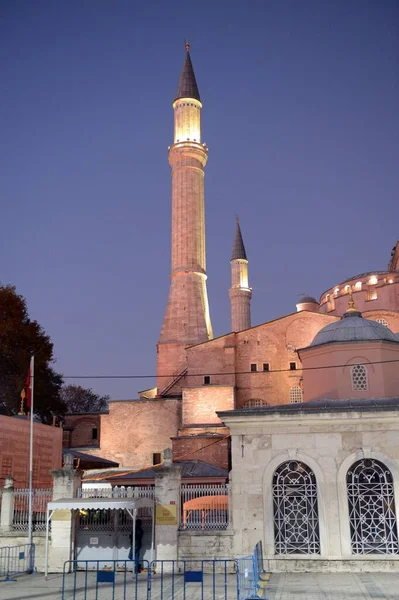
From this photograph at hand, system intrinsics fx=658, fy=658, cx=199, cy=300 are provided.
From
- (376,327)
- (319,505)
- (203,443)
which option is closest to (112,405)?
(203,443)

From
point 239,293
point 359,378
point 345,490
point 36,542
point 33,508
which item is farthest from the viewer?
point 239,293

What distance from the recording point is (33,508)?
17.7 metres

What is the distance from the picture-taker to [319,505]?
15555 mm

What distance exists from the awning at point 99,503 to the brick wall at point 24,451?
269 inches

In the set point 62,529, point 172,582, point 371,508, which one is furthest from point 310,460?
point 62,529

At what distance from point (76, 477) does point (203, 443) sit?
48.6 feet

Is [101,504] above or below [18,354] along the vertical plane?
below

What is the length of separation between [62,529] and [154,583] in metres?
3.08

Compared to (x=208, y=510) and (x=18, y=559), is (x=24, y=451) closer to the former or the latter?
(x=18, y=559)

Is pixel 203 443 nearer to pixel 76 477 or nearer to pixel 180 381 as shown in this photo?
pixel 180 381

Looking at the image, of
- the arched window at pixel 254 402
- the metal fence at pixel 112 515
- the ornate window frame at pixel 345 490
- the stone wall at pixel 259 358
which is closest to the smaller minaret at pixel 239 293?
the stone wall at pixel 259 358

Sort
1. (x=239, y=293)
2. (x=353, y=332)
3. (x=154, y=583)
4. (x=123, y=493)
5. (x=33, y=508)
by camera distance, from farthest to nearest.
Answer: (x=239, y=293) < (x=353, y=332) < (x=33, y=508) < (x=123, y=493) < (x=154, y=583)

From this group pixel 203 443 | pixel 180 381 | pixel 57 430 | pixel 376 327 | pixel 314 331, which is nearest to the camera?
pixel 376 327

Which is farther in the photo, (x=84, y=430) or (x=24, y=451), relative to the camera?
(x=84, y=430)
